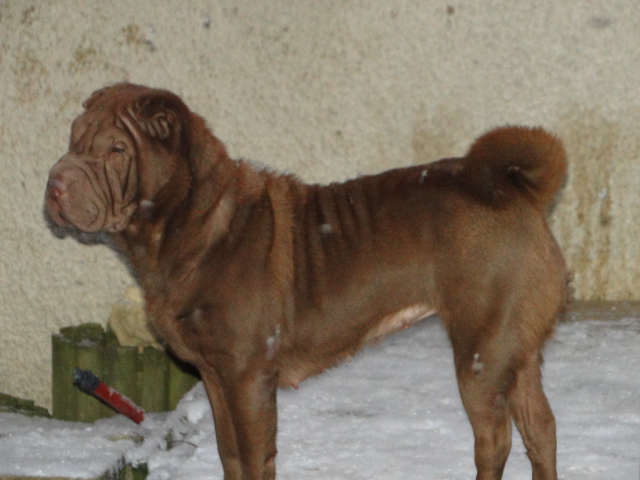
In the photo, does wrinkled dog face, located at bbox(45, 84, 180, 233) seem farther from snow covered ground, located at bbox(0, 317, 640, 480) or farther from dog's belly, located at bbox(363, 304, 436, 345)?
snow covered ground, located at bbox(0, 317, 640, 480)

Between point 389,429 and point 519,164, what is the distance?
4.80 ft

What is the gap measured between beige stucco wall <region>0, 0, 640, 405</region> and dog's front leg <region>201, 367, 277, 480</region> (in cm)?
240

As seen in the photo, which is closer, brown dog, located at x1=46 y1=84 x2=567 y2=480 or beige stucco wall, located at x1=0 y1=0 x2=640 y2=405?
brown dog, located at x1=46 y1=84 x2=567 y2=480

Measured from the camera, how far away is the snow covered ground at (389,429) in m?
3.61

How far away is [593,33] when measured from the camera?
5277 millimetres

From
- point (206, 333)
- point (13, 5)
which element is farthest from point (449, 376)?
point (13, 5)

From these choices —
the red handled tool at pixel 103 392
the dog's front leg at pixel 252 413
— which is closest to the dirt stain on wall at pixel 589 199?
the red handled tool at pixel 103 392

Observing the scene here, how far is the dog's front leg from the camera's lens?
10.3 feet

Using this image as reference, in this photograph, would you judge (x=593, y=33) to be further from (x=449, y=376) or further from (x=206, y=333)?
(x=206, y=333)

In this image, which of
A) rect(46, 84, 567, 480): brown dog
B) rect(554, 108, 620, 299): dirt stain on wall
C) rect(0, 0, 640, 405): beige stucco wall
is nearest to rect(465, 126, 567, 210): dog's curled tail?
rect(46, 84, 567, 480): brown dog

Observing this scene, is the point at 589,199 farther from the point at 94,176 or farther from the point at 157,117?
the point at 94,176

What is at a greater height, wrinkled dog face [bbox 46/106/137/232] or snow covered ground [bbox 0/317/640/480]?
wrinkled dog face [bbox 46/106/137/232]

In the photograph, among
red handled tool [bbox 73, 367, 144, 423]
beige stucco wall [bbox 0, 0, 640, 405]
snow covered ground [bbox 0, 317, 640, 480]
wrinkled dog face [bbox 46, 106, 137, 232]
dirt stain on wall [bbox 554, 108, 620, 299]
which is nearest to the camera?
wrinkled dog face [bbox 46, 106, 137, 232]

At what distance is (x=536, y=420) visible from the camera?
323 centimetres
